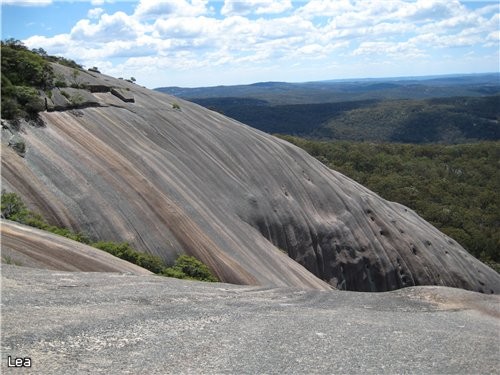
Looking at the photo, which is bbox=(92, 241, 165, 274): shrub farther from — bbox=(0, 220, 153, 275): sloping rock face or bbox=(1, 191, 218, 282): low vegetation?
bbox=(0, 220, 153, 275): sloping rock face

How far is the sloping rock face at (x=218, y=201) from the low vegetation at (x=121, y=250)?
0.88 metres

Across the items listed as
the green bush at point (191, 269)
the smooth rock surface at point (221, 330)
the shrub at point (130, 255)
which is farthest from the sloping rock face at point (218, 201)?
the smooth rock surface at point (221, 330)

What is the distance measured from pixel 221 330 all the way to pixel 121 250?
339 inches

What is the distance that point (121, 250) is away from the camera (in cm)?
1803

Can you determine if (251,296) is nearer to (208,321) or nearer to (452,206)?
(208,321)

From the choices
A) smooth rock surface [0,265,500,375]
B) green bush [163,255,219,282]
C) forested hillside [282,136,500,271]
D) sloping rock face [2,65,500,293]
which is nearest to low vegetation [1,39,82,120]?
sloping rock face [2,65,500,293]

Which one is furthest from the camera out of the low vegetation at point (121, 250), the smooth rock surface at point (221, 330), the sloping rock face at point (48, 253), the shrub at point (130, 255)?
the shrub at point (130, 255)

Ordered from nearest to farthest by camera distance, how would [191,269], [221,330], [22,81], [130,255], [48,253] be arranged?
1. [221,330]
2. [48,253]
3. [130,255]
4. [191,269]
5. [22,81]

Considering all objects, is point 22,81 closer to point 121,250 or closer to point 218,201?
point 218,201

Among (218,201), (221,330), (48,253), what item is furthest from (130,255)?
(218,201)

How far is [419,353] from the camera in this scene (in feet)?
32.9

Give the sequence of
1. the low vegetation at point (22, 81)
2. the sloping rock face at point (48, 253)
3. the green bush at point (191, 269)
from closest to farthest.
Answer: the sloping rock face at point (48, 253)
the green bush at point (191, 269)
the low vegetation at point (22, 81)

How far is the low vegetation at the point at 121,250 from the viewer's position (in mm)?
16828

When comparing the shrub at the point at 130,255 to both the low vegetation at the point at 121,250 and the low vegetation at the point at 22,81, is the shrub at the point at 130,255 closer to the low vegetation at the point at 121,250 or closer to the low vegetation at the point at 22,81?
the low vegetation at the point at 121,250
